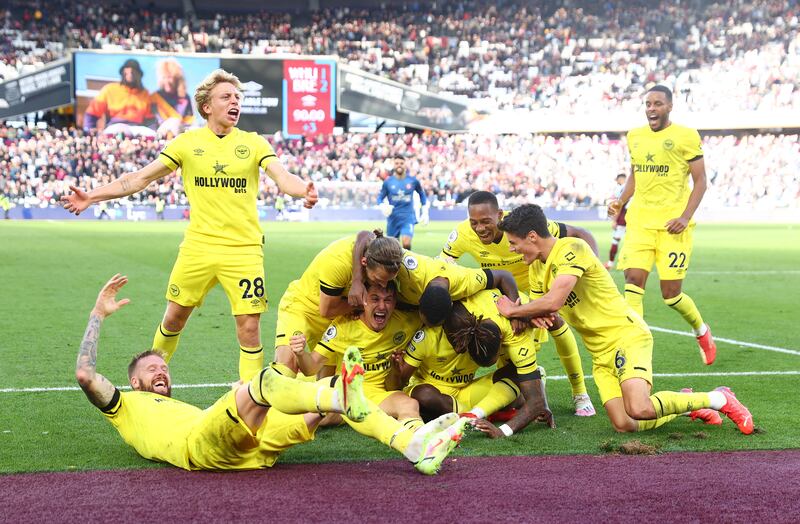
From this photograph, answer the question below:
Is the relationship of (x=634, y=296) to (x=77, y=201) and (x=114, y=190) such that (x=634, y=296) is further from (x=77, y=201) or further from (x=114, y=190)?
(x=77, y=201)

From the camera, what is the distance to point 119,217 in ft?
131

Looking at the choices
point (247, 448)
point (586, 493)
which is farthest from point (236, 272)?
point (586, 493)

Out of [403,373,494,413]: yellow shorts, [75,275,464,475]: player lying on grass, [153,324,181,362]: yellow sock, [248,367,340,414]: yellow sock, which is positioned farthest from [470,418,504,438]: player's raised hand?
[153,324,181,362]: yellow sock

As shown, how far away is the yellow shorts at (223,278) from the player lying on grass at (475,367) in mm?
1356

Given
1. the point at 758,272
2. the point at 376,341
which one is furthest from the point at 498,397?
the point at 758,272

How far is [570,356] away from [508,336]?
0.87 meters

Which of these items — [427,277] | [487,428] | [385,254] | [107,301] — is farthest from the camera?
[427,277]

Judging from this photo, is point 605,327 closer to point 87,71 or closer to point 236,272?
point 236,272

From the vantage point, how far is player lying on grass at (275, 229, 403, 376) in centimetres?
580

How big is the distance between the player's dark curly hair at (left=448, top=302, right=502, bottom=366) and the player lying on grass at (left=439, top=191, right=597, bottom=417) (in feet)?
1.67

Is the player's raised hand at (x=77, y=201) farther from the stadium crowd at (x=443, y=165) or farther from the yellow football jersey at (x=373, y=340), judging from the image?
the stadium crowd at (x=443, y=165)

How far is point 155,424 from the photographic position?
17.6ft

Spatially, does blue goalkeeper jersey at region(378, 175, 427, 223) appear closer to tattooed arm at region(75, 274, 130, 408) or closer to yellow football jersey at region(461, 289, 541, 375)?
yellow football jersey at region(461, 289, 541, 375)

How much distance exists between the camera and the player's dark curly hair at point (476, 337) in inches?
242
